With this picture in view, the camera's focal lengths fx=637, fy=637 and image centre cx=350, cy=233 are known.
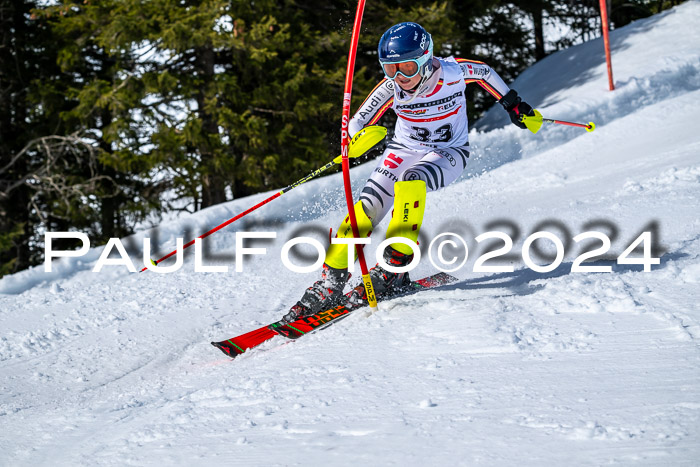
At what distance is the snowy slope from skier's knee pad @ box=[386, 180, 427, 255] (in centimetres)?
47

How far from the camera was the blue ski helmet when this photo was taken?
3.86 metres

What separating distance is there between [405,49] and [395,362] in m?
1.92

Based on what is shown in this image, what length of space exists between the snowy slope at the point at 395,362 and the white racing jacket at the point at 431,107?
110 centimetres

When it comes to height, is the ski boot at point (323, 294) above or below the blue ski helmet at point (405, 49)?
below

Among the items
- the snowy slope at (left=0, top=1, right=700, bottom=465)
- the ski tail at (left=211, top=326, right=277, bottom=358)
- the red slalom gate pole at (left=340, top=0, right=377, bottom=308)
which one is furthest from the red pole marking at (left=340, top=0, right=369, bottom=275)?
the ski tail at (left=211, top=326, right=277, bottom=358)

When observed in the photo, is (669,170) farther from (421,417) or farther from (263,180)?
(263,180)

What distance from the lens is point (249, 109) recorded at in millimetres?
11391

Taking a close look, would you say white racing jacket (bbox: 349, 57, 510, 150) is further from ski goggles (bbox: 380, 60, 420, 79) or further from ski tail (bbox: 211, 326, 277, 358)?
ski tail (bbox: 211, 326, 277, 358)

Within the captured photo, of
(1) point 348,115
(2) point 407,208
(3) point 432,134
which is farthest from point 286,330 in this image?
(3) point 432,134

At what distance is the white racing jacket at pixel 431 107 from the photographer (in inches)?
167

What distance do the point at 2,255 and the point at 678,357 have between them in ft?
46.7

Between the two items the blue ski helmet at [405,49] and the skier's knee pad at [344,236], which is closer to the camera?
the blue ski helmet at [405,49]

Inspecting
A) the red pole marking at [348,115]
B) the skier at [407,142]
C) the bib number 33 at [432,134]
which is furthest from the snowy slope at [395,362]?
the bib number 33 at [432,134]

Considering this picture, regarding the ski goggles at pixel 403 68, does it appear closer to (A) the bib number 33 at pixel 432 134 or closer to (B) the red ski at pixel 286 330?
(A) the bib number 33 at pixel 432 134
